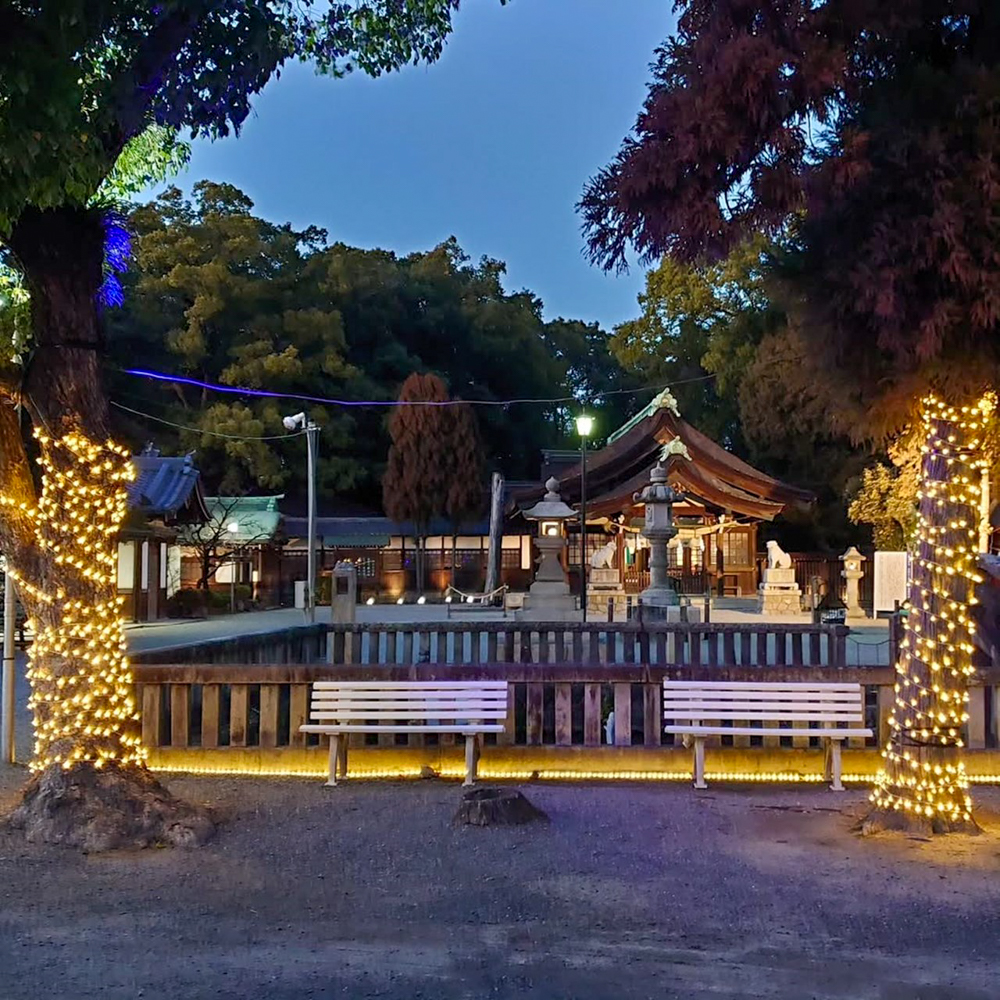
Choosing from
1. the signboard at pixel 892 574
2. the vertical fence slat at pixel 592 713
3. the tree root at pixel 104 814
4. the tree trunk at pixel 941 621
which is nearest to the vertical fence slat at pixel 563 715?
the vertical fence slat at pixel 592 713

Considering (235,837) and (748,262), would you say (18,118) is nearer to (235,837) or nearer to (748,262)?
(235,837)

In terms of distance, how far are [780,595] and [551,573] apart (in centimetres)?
610

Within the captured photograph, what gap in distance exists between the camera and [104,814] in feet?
19.1

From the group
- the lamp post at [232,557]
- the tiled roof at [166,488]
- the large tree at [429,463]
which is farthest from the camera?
the large tree at [429,463]

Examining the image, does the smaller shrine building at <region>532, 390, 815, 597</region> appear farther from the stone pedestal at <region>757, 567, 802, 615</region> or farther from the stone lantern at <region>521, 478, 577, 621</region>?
the stone lantern at <region>521, 478, 577, 621</region>

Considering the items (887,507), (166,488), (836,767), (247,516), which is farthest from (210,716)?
(247,516)

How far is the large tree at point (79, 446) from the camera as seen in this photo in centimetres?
583

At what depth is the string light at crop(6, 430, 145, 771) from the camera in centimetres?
611

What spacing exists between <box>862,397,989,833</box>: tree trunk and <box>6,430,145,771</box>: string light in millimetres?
4794

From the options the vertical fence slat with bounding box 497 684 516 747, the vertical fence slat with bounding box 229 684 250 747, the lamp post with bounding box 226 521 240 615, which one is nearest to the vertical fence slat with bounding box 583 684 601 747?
the vertical fence slat with bounding box 497 684 516 747

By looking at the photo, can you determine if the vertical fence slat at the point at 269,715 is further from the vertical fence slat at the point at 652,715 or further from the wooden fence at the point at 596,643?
the vertical fence slat at the point at 652,715

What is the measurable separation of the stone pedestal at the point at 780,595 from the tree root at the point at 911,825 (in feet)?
57.9

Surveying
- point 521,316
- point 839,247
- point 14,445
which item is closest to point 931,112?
point 839,247

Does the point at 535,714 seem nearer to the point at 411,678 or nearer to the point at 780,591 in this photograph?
the point at 411,678
